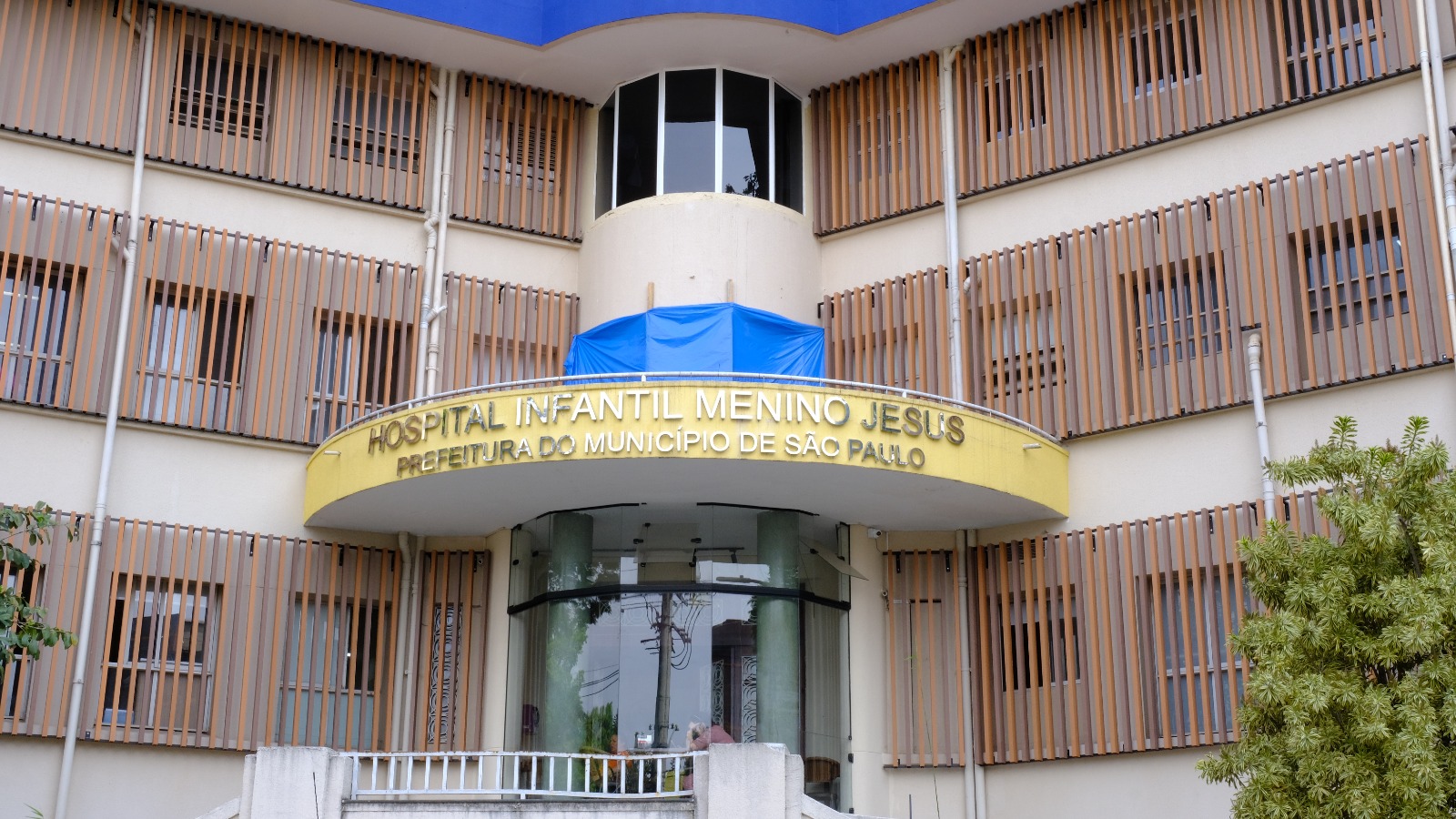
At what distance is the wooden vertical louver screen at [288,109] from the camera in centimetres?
2303

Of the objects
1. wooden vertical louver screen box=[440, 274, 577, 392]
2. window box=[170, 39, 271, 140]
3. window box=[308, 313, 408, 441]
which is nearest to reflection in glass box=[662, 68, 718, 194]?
wooden vertical louver screen box=[440, 274, 577, 392]

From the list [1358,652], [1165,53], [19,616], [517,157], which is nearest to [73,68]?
[517,157]

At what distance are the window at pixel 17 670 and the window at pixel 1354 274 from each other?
633 inches

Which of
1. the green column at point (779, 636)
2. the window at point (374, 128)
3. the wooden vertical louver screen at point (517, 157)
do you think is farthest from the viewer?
the wooden vertical louver screen at point (517, 157)

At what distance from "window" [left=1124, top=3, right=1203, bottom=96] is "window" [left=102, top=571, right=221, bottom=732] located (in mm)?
14418

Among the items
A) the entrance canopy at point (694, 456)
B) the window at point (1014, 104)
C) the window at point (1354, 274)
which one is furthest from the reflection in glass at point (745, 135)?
the window at point (1354, 274)

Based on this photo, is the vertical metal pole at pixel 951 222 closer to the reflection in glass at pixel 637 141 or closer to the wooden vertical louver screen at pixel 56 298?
the reflection in glass at pixel 637 141

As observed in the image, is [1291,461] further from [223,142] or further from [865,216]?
[223,142]

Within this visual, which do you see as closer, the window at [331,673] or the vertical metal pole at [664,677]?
the vertical metal pole at [664,677]

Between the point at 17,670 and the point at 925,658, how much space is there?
11.5 meters

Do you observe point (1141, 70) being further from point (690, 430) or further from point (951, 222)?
point (690, 430)

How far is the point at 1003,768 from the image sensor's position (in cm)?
2100

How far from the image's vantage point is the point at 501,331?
24.0 meters

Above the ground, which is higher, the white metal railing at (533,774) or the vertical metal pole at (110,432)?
the vertical metal pole at (110,432)
